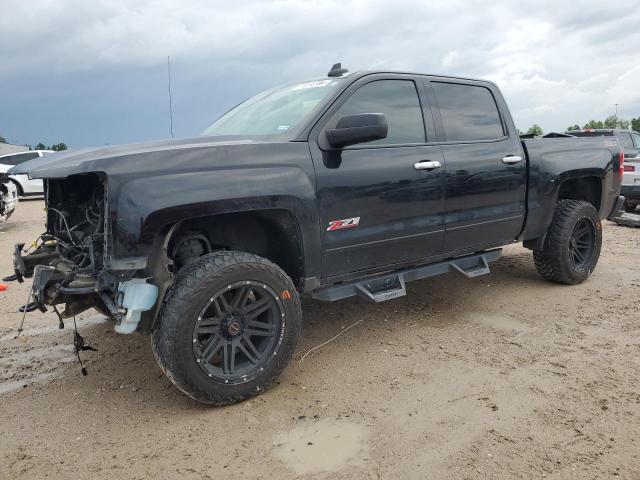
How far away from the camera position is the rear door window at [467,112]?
13.9ft

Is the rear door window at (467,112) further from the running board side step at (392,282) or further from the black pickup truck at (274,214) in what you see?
the running board side step at (392,282)

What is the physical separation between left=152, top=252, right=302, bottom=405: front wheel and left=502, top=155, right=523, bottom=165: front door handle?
2.37m

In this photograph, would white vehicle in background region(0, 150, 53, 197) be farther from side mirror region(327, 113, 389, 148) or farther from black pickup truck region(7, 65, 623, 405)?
side mirror region(327, 113, 389, 148)

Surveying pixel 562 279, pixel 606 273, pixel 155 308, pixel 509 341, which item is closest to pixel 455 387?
pixel 509 341

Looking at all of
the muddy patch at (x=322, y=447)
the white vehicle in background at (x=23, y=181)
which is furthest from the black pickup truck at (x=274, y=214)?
the white vehicle in background at (x=23, y=181)

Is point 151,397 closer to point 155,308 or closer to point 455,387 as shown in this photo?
point 155,308

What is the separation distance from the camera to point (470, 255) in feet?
15.0

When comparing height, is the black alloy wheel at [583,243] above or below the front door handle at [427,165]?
below

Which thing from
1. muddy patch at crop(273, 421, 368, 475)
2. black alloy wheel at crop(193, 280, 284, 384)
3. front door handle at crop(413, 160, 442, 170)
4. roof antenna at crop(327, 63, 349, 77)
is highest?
roof antenna at crop(327, 63, 349, 77)

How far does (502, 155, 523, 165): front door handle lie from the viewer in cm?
449

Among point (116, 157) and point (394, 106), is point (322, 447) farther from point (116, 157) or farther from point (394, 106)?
point (394, 106)

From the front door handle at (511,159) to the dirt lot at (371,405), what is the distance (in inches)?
51.0

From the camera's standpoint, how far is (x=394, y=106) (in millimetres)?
3910

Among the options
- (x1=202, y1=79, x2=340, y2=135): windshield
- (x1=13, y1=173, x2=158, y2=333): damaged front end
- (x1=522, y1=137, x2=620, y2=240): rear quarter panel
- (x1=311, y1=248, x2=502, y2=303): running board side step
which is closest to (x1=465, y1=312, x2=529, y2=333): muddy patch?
(x1=311, y1=248, x2=502, y2=303): running board side step
